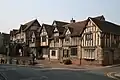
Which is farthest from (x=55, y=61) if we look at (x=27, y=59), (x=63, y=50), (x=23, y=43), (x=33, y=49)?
(x=23, y=43)

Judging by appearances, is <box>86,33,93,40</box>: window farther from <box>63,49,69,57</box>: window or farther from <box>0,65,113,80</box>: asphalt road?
<box>0,65,113,80</box>: asphalt road

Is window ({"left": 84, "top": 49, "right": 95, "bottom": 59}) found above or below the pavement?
above

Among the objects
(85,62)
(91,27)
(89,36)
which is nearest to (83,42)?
(89,36)

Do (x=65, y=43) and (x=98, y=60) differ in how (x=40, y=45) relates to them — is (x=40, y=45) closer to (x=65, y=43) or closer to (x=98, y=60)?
(x=65, y=43)

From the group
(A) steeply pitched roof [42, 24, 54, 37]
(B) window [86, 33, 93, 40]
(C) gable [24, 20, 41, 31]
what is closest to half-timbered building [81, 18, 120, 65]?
(B) window [86, 33, 93, 40]

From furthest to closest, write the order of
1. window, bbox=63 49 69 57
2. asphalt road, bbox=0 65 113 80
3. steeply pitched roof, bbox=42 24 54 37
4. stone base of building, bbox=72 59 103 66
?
steeply pitched roof, bbox=42 24 54 37 → window, bbox=63 49 69 57 → stone base of building, bbox=72 59 103 66 → asphalt road, bbox=0 65 113 80

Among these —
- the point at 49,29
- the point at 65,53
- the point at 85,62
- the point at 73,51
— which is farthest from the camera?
the point at 49,29

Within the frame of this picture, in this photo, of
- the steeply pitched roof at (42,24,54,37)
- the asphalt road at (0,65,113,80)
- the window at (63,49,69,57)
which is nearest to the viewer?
the asphalt road at (0,65,113,80)

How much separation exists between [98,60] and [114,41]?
487 centimetres

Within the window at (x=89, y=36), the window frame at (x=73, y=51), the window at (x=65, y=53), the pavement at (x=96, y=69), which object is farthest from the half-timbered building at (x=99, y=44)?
the window at (x=65, y=53)

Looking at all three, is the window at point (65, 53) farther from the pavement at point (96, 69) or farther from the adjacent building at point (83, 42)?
the pavement at point (96, 69)

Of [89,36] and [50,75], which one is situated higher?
[89,36]

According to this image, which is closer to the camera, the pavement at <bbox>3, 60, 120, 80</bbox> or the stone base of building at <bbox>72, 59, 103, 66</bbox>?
the pavement at <bbox>3, 60, 120, 80</bbox>

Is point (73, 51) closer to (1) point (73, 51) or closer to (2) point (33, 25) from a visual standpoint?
(1) point (73, 51)
